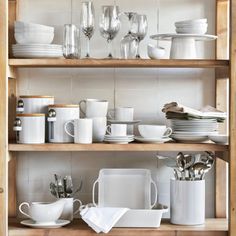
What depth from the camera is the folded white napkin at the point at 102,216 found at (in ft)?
8.43

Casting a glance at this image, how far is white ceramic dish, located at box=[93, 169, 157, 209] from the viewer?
2.76 m

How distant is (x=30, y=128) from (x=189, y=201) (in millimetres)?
755

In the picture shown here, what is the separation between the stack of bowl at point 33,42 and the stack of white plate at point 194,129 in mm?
612

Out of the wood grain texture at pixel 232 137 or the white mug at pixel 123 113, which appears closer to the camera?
the wood grain texture at pixel 232 137

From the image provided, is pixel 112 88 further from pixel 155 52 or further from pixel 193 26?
pixel 193 26

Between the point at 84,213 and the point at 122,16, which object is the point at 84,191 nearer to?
the point at 84,213

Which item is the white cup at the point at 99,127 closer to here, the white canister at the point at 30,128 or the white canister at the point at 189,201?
the white canister at the point at 30,128

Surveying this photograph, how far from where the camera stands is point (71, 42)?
2.70 metres

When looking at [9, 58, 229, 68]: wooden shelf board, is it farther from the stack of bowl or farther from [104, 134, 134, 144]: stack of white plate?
[104, 134, 134, 144]: stack of white plate

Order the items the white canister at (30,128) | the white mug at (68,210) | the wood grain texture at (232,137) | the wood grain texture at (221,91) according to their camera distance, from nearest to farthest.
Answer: the wood grain texture at (232,137) < the white canister at (30,128) < the white mug at (68,210) < the wood grain texture at (221,91)

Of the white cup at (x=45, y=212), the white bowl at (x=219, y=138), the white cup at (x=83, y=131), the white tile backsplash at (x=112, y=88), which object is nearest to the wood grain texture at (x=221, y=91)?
the white tile backsplash at (x=112, y=88)

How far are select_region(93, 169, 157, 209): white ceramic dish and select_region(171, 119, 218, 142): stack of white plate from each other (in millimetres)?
252

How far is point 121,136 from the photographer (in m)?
2.61

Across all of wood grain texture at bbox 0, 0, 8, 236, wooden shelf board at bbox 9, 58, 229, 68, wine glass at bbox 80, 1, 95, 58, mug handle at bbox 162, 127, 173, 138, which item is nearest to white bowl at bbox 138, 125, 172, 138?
mug handle at bbox 162, 127, 173, 138
